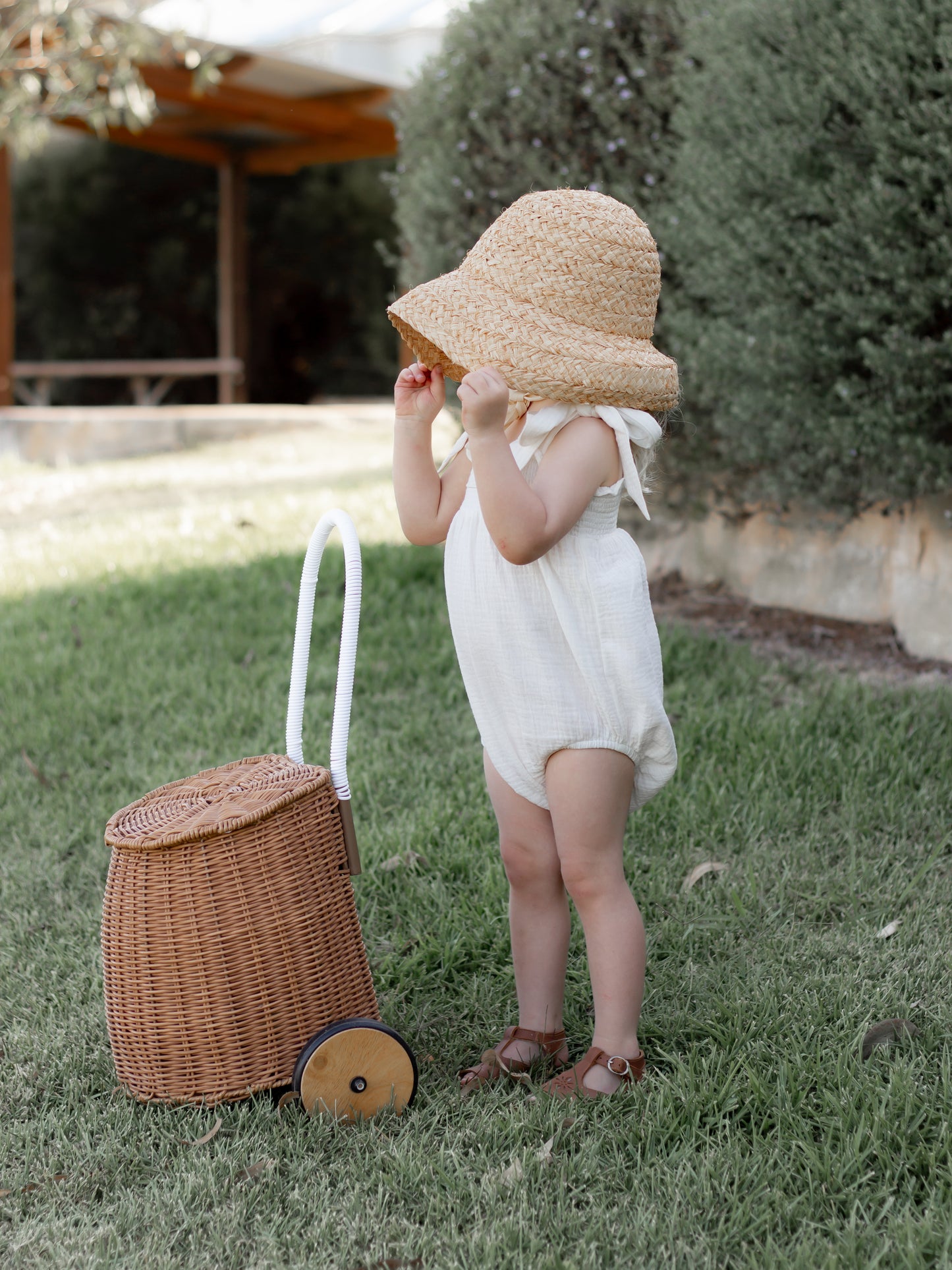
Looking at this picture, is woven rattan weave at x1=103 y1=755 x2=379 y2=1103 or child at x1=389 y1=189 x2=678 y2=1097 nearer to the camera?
child at x1=389 y1=189 x2=678 y2=1097

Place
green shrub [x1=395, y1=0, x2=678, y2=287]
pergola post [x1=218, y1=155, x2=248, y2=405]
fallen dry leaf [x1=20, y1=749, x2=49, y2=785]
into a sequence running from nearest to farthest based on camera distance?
fallen dry leaf [x1=20, y1=749, x2=49, y2=785], green shrub [x1=395, y1=0, x2=678, y2=287], pergola post [x1=218, y1=155, x2=248, y2=405]

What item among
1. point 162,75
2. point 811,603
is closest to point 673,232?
point 811,603

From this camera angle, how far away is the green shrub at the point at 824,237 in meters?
3.45

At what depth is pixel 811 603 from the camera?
15.1 feet

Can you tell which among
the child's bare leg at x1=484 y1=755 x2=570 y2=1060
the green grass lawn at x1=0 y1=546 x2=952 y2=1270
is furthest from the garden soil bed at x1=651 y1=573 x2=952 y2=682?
the child's bare leg at x1=484 y1=755 x2=570 y2=1060

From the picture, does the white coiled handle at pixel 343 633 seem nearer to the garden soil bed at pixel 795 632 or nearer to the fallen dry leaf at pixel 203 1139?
the fallen dry leaf at pixel 203 1139

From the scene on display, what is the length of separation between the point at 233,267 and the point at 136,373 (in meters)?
1.61

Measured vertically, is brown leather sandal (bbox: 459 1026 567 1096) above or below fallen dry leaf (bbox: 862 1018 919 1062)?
below

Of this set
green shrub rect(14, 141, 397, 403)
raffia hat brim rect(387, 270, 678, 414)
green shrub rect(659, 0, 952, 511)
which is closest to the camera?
raffia hat brim rect(387, 270, 678, 414)

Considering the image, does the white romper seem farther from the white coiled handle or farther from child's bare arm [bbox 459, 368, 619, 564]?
the white coiled handle

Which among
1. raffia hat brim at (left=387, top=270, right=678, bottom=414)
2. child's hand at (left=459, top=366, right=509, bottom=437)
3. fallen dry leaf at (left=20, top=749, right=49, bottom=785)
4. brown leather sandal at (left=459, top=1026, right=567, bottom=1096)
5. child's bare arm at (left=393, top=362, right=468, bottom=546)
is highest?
raffia hat brim at (left=387, top=270, right=678, bottom=414)

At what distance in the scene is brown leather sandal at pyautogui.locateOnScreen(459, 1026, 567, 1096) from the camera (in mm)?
2156

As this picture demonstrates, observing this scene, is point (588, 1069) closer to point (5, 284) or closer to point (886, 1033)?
point (886, 1033)

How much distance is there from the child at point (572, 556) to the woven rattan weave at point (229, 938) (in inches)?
12.4
